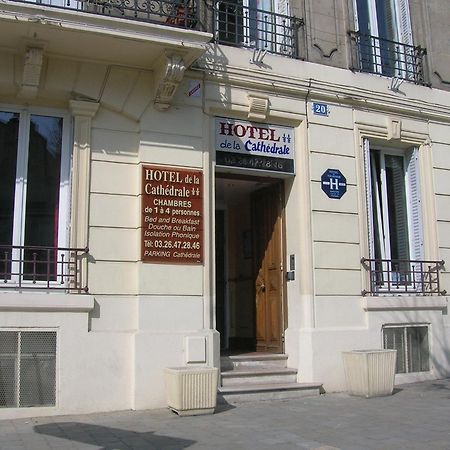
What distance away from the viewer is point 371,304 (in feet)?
33.0

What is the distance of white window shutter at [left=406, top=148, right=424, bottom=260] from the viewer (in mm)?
11094

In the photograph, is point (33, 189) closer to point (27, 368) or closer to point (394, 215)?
point (27, 368)

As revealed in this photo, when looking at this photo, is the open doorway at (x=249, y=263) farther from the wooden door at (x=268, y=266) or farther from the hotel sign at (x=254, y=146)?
the hotel sign at (x=254, y=146)

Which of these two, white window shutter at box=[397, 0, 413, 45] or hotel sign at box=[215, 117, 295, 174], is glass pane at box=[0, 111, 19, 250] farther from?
white window shutter at box=[397, 0, 413, 45]

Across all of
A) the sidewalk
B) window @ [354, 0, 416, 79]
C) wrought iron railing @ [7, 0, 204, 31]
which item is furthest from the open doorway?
window @ [354, 0, 416, 79]

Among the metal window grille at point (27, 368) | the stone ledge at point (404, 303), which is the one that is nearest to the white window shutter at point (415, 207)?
the stone ledge at point (404, 303)

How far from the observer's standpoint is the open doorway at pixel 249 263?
10.5 m

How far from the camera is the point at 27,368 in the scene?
793 cm

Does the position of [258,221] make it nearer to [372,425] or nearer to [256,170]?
[256,170]

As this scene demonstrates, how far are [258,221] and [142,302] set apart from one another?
3.42m

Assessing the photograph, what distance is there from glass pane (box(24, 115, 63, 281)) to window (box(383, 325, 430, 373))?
5.53 meters

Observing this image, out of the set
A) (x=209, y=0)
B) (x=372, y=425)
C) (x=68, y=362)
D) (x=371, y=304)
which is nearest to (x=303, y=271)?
(x=371, y=304)

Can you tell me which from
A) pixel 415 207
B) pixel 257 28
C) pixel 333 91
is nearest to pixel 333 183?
pixel 333 91

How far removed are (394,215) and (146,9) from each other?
18.5 ft
